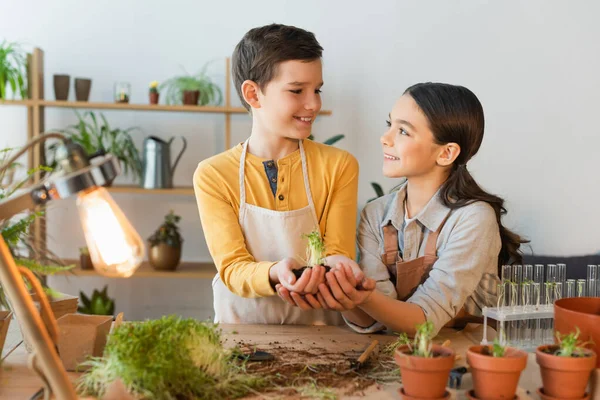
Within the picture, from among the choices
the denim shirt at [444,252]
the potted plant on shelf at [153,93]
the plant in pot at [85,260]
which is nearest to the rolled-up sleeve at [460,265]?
the denim shirt at [444,252]

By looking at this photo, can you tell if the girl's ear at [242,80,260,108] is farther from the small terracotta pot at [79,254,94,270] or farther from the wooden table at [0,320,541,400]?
the small terracotta pot at [79,254,94,270]

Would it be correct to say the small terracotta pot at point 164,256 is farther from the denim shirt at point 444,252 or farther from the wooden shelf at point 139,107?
the denim shirt at point 444,252

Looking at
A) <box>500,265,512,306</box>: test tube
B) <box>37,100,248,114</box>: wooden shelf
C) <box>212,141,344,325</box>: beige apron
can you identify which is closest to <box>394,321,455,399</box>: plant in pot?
<box>500,265,512,306</box>: test tube

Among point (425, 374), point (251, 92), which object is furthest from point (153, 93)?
point (425, 374)

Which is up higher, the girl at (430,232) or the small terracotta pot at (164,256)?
the girl at (430,232)

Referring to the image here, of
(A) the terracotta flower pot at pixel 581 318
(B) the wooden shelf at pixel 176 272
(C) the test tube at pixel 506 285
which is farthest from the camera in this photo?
(B) the wooden shelf at pixel 176 272

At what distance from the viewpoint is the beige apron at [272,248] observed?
2.15 m

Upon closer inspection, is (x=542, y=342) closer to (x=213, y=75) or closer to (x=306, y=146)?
(x=306, y=146)

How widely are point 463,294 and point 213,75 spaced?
2.96m

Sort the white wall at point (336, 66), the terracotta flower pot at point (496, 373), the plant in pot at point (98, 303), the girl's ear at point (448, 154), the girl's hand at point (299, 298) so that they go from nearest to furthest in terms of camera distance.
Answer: the terracotta flower pot at point (496, 373)
the girl's hand at point (299, 298)
the girl's ear at point (448, 154)
the white wall at point (336, 66)
the plant in pot at point (98, 303)

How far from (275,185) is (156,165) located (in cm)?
221

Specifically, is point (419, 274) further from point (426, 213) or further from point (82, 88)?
point (82, 88)

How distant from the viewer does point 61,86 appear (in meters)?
4.25

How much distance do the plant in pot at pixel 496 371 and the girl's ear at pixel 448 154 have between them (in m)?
0.92
